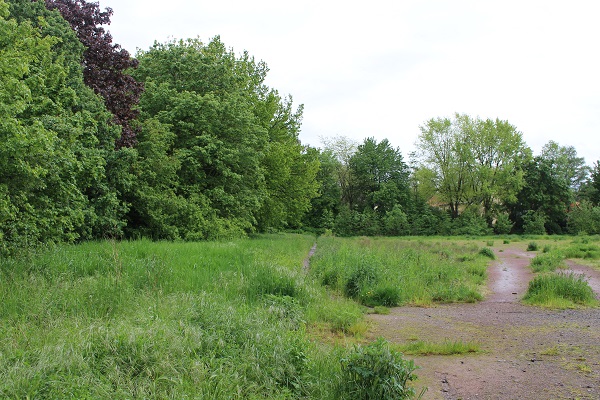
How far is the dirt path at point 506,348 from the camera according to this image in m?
5.43

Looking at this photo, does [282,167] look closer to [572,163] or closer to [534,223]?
[534,223]

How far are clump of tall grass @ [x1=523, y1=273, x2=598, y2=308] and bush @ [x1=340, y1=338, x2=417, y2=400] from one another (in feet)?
26.2

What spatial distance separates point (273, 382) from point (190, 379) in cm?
89

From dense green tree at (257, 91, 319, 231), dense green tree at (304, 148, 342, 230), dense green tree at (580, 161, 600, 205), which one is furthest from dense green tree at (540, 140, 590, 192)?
dense green tree at (257, 91, 319, 231)

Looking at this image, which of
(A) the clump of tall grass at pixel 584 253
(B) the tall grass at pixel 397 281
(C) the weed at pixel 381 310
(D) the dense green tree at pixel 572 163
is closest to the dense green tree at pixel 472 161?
(D) the dense green tree at pixel 572 163

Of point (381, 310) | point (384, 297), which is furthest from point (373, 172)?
point (381, 310)

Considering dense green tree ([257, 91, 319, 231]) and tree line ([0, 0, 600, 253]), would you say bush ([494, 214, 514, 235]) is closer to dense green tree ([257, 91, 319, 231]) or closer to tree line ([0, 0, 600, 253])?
tree line ([0, 0, 600, 253])

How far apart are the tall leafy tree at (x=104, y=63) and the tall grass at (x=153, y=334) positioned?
10985 mm

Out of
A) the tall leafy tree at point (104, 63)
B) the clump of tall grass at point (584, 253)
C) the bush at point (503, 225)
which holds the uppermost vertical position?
the tall leafy tree at point (104, 63)

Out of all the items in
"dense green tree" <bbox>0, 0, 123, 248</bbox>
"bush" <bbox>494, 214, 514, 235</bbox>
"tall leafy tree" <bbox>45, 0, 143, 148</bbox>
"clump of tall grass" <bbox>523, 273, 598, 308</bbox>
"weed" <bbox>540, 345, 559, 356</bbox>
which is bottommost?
"weed" <bbox>540, 345, 559, 356</bbox>

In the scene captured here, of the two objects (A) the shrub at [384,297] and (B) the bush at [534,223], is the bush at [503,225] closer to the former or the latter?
(B) the bush at [534,223]

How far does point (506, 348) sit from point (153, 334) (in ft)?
18.4

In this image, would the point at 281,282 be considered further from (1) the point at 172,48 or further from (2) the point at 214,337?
(1) the point at 172,48

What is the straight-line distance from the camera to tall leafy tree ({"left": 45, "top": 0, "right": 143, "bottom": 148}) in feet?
61.2
